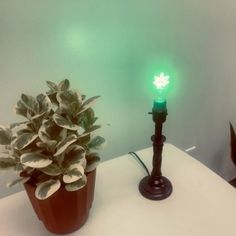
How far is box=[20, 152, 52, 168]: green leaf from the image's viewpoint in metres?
0.53

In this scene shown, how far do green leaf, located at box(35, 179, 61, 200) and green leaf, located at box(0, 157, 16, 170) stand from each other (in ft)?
0.25

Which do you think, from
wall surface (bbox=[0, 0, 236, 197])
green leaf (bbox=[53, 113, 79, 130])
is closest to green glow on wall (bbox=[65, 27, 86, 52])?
wall surface (bbox=[0, 0, 236, 197])

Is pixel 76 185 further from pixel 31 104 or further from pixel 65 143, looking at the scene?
pixel 31 104

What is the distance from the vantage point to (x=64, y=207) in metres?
0.60

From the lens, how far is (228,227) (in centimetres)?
67

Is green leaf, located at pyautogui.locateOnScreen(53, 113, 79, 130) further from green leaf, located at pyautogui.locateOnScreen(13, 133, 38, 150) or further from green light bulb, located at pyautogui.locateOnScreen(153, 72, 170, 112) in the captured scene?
green light bulb, located at pyautogui.locateOnScreen(153, 72, 170, 112)

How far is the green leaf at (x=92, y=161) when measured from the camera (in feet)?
2.05

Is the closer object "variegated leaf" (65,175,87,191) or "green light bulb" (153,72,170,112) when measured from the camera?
"variegated leaf" (65,175,87,191)

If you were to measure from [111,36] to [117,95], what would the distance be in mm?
189

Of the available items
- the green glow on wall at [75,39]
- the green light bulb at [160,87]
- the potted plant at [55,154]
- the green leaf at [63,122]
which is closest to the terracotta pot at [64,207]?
the potted plant at [55,154]

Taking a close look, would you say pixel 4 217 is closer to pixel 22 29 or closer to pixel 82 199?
pixel 82 199

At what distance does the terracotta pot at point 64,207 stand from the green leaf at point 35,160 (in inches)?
2.8

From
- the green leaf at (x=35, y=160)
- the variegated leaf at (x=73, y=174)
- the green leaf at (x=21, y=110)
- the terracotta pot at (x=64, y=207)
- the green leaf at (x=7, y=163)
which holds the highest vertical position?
the green leaf at (x=21, y=110)

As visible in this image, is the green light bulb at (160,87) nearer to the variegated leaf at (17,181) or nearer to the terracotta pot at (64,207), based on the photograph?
the terracotta pot at (64,207)
